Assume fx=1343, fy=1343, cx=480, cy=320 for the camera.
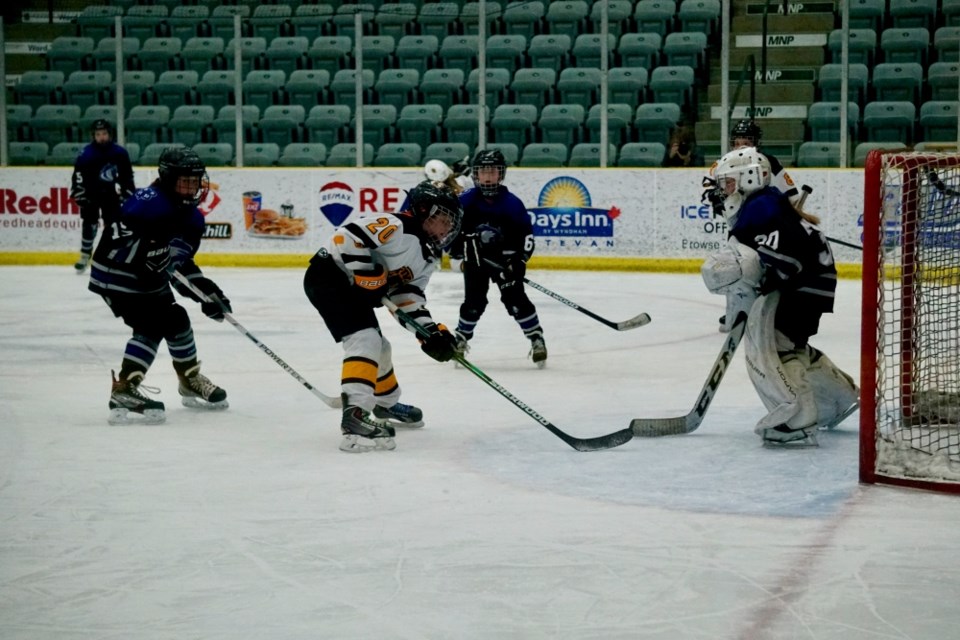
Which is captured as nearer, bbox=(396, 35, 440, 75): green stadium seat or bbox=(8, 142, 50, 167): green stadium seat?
bbox=(8, 142, 50, 167): green stadium seat

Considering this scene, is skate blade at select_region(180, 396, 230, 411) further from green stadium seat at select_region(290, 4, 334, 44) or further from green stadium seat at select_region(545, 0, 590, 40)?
green stadium seat at select_region(545, 0, 590, 40)

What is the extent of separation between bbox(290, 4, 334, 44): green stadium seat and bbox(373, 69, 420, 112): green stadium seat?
28.7 inches

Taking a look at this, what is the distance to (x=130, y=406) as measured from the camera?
4.85 metres

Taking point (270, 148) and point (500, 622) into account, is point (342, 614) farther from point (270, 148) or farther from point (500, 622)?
point (270, 148)

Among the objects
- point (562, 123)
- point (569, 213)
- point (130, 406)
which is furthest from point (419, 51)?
point (130, 406)

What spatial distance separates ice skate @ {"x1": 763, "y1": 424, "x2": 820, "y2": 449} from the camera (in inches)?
171

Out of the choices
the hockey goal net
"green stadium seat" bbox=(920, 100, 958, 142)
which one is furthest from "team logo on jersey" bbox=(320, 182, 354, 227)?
the hockey goal net

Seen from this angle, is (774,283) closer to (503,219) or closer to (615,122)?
(503,219)

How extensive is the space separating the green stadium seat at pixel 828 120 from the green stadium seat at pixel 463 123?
2749 millimetres

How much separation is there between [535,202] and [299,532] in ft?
26.7

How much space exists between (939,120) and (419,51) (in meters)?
4.68

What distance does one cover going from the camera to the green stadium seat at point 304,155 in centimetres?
1181

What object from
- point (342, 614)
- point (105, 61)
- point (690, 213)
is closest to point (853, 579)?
point (342, 614)

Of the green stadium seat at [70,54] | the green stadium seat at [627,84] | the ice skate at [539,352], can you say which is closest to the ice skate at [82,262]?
the green stadium seat at [70,54]
